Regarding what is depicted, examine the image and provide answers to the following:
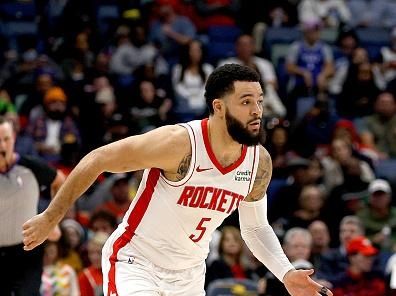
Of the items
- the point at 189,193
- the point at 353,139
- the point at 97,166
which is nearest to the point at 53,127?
the point at 353,139

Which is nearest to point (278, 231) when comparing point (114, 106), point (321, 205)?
point (321, 205)

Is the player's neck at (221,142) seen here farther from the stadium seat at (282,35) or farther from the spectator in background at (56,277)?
the stadium seat at (282,35)

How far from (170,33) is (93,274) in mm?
5839

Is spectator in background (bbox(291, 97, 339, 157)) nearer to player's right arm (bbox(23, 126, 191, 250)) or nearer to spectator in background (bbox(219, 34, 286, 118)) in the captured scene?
spectator in background (bbox(219, 34, 286, 118))

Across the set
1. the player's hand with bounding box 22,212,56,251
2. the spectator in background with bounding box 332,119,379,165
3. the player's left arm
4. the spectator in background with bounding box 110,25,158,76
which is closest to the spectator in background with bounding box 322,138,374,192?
the spectator in background with bounding box 332,119,379,165

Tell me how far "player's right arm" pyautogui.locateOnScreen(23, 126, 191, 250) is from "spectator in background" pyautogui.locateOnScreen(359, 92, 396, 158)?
7737 mm

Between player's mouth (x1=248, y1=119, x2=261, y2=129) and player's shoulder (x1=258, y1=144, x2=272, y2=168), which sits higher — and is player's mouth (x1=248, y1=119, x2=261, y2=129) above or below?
above

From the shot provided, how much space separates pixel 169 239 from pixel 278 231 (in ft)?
16.5

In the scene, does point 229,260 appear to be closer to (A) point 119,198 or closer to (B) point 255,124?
(A) point 119,198

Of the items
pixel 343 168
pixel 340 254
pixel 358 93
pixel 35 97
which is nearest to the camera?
pixel 340 254

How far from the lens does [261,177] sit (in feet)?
17.9

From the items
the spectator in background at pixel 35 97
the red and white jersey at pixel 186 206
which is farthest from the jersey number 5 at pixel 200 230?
the spectator in background at pixel 35 97

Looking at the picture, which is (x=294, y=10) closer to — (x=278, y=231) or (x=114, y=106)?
(x=114, y=106)

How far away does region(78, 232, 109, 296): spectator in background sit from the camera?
891cm
